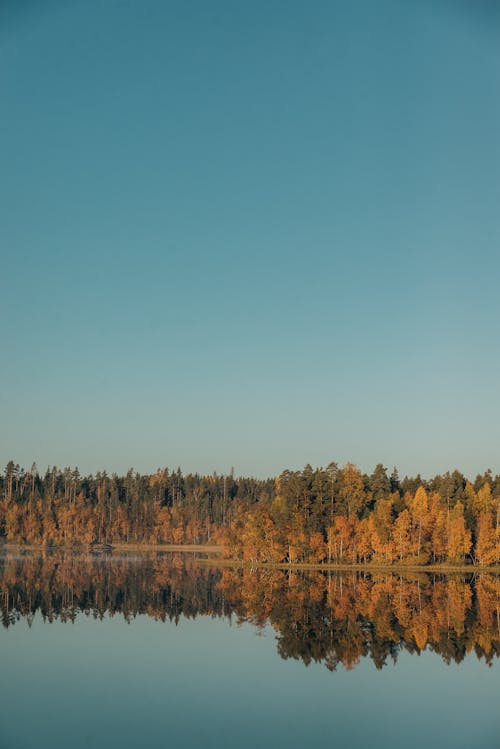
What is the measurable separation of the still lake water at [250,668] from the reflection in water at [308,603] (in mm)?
267

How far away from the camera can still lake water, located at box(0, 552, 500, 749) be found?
1331 inches

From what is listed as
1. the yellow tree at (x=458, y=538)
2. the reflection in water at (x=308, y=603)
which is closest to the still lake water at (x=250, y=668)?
the reflection in water at (x=308, y=603)

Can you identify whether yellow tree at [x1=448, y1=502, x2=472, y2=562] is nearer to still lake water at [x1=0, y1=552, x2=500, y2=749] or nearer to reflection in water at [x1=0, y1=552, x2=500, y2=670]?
reflection in water at [x1=0, y1=552, x2=500, y2=670]

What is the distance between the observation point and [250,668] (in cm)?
4609

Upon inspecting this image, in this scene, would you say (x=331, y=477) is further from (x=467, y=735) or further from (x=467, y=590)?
(x=467, y=735)

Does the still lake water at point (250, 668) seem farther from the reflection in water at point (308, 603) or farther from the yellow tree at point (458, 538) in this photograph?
the yellow tree at point (458, 538)

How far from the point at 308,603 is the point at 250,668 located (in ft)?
89.8

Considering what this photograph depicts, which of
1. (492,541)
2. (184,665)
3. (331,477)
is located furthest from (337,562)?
(184,665)

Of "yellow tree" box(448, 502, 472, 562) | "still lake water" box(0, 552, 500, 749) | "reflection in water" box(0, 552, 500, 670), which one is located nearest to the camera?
"still lake water" box(0, 552, 500, 749)

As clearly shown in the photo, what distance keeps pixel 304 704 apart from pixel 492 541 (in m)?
90.2

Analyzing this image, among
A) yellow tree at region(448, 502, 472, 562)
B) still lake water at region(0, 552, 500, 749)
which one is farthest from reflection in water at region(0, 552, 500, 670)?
yellow tree at region(448, 502, 472, 562)

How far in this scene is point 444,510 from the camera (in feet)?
409

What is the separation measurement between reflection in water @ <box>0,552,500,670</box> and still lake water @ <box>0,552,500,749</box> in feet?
0.88

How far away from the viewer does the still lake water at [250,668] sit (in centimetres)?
3381
